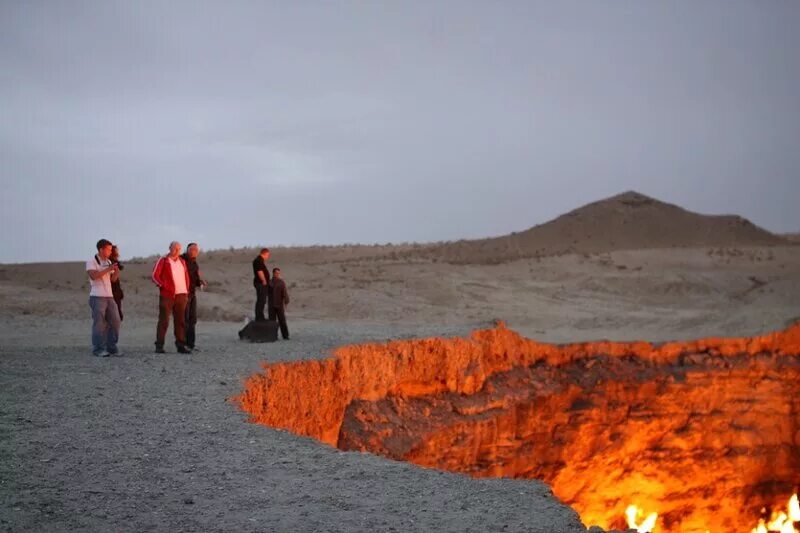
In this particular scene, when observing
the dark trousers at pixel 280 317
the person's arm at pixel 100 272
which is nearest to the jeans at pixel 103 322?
the person's arm at pixel 100 272

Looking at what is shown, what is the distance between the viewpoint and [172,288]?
12.5 m

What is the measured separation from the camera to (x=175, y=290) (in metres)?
12.5

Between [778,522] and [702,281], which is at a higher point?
[702,281]

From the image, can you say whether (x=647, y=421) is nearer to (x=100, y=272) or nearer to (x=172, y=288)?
(x=172, y=288)

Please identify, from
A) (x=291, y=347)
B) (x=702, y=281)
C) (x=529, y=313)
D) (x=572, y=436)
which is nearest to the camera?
(x=291, y=347)

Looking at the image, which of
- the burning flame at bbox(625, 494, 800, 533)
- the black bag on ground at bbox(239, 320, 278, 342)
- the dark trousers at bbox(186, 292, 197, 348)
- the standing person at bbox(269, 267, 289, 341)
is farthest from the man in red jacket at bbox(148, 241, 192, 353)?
the burning flame at bbox(625, 494, 800, 533)

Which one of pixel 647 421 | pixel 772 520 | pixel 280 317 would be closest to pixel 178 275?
pixel 280 317

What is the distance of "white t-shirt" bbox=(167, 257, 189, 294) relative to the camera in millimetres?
12438

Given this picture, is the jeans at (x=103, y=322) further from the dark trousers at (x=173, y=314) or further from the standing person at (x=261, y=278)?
the standing person at (x=261, y=278)

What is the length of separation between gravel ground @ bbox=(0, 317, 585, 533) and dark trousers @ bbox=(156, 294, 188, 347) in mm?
2481

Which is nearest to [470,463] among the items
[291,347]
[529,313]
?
[291,347]

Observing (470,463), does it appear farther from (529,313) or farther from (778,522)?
(529,313)

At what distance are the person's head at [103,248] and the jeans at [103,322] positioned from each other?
0.61 metres

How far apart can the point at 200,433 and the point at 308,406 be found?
423 centimetres
